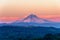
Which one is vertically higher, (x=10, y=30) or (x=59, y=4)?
(x=59, y=4)

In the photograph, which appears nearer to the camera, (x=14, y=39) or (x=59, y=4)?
(x=14, y=39)

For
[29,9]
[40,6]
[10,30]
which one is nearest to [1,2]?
[29,9]

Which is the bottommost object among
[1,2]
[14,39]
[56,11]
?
[14,39]

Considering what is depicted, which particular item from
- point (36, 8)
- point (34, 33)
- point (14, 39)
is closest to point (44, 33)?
point (34, 33)

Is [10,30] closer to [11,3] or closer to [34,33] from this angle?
[34,33]

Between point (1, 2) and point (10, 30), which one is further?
point (1, 2)

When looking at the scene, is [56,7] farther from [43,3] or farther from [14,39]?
[14,39]
